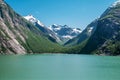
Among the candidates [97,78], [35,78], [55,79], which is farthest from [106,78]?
[35,78]

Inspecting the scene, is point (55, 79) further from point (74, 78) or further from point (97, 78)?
point (97, 78)

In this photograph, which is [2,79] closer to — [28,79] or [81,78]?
[28,79]

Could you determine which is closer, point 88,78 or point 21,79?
point 21,79

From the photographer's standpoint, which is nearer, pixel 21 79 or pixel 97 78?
pixel 21 79

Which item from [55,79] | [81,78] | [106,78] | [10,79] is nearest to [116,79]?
[106,78]

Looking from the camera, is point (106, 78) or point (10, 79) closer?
point (10, 79)

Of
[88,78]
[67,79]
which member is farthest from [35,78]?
[88,78]

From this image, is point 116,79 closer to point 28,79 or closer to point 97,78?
point 97,78
